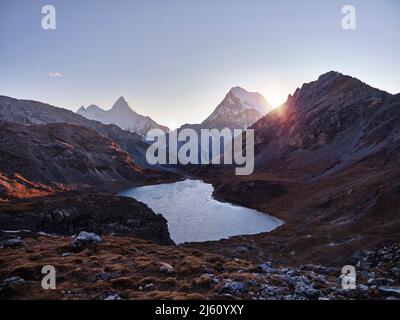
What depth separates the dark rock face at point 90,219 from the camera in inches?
2576

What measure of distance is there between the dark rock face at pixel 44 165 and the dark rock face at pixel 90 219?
4147 centimetres

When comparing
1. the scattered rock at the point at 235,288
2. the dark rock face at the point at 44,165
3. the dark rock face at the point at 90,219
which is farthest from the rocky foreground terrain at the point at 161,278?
the dark rock face at the point at 44,165

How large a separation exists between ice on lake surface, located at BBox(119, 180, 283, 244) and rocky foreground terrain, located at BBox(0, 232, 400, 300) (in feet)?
129

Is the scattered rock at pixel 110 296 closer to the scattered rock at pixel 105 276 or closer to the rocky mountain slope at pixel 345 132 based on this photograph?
the scattered rock at pixel 105 276

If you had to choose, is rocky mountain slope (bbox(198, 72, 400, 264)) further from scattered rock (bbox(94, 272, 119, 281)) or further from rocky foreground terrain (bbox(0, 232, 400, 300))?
scattered rock (bbox(94, 272, 119, 281))

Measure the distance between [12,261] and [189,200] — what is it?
94561 mm

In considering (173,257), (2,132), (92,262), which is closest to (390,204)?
(173,257)

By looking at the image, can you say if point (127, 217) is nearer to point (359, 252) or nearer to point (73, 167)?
point (359, 252)

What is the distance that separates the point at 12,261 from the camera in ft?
111

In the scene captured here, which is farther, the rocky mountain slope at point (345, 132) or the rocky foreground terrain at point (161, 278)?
the rocky mountain slope at point (345, 132)

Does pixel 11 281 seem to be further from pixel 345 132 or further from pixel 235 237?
pixel 345 132

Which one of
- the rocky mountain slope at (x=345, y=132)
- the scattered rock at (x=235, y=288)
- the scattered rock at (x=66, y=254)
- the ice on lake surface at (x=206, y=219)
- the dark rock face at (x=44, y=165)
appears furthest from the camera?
the rocky mountain slope at (x=345, y=132)

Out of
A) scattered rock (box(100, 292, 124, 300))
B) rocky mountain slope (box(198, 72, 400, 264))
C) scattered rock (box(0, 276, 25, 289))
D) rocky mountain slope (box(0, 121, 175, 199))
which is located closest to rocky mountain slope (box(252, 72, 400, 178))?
rocky mountain slope (box(198, 72, 400, 264))

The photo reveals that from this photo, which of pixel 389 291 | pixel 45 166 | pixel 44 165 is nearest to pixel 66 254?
pixel 389 291
